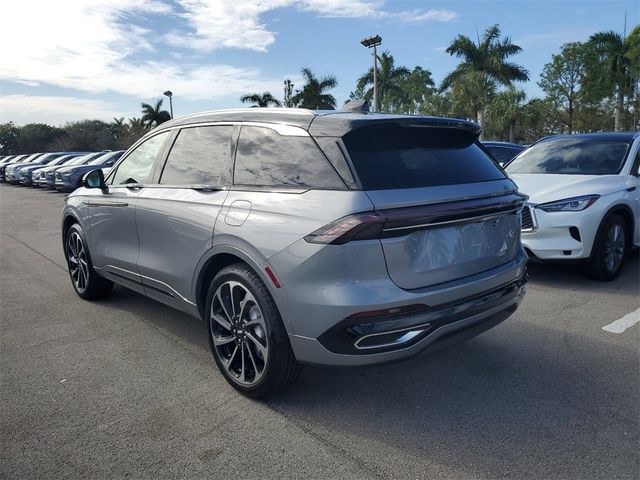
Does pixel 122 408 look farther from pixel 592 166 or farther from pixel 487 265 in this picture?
pixel 592 166

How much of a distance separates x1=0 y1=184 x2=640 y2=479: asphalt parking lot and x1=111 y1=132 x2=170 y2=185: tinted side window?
50.9 inches

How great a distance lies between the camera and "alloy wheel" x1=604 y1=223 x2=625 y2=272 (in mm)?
5488

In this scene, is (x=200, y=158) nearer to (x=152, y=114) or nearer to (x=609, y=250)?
(x=609, y=250)

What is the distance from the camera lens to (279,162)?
119 inches

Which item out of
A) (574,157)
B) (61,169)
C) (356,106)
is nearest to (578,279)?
(574,157)

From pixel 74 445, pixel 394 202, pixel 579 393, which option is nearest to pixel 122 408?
pixel 74 445

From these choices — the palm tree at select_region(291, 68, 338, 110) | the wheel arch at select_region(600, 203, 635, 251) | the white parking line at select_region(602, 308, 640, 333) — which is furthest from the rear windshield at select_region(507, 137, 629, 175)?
the palm tree at select_region(291, 68, 338, 110)

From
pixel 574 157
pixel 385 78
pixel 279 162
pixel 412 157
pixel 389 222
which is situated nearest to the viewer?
pixel 389 222

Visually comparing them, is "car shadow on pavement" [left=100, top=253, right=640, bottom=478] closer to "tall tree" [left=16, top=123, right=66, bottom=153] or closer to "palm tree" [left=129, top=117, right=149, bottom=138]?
"palm tree" [left=129, top=117, right=149, bottom=138]

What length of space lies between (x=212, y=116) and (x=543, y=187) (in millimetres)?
3836

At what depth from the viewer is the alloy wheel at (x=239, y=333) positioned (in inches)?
119

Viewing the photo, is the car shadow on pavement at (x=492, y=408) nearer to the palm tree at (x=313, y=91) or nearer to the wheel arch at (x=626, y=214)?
the wheel arch at (x=626, y=214)

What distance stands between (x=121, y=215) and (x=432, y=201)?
2800 millimetres

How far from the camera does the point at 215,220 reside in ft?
10.5
